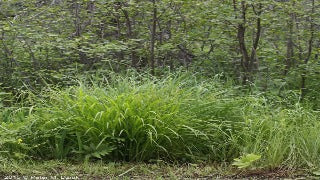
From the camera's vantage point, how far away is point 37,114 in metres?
4.61

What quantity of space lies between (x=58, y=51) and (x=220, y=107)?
395 centimetres

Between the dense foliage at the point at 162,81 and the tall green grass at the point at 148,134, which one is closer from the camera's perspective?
the tall green grass at the point at 148,134

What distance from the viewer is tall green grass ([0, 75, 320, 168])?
411cm

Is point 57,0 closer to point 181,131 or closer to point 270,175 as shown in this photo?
point 181,131

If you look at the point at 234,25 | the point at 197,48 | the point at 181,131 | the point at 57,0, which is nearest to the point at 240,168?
the point at 181,131

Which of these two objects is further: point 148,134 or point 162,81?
point 162,81

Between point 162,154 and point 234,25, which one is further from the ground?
point 234,25

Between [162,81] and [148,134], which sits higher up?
[162,81]

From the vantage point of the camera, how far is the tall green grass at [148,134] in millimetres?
4109

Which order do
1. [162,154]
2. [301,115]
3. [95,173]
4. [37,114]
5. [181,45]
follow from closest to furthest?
[95,173]
[162,154]
[37,114]
[301,115]
[181,45]

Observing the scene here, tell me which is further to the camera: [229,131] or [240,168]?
[229,131]

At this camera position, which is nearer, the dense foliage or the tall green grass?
the tall green grass

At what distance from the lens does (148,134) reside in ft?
13.6

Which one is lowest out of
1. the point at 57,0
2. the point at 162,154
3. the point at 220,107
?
the point at 162,154
